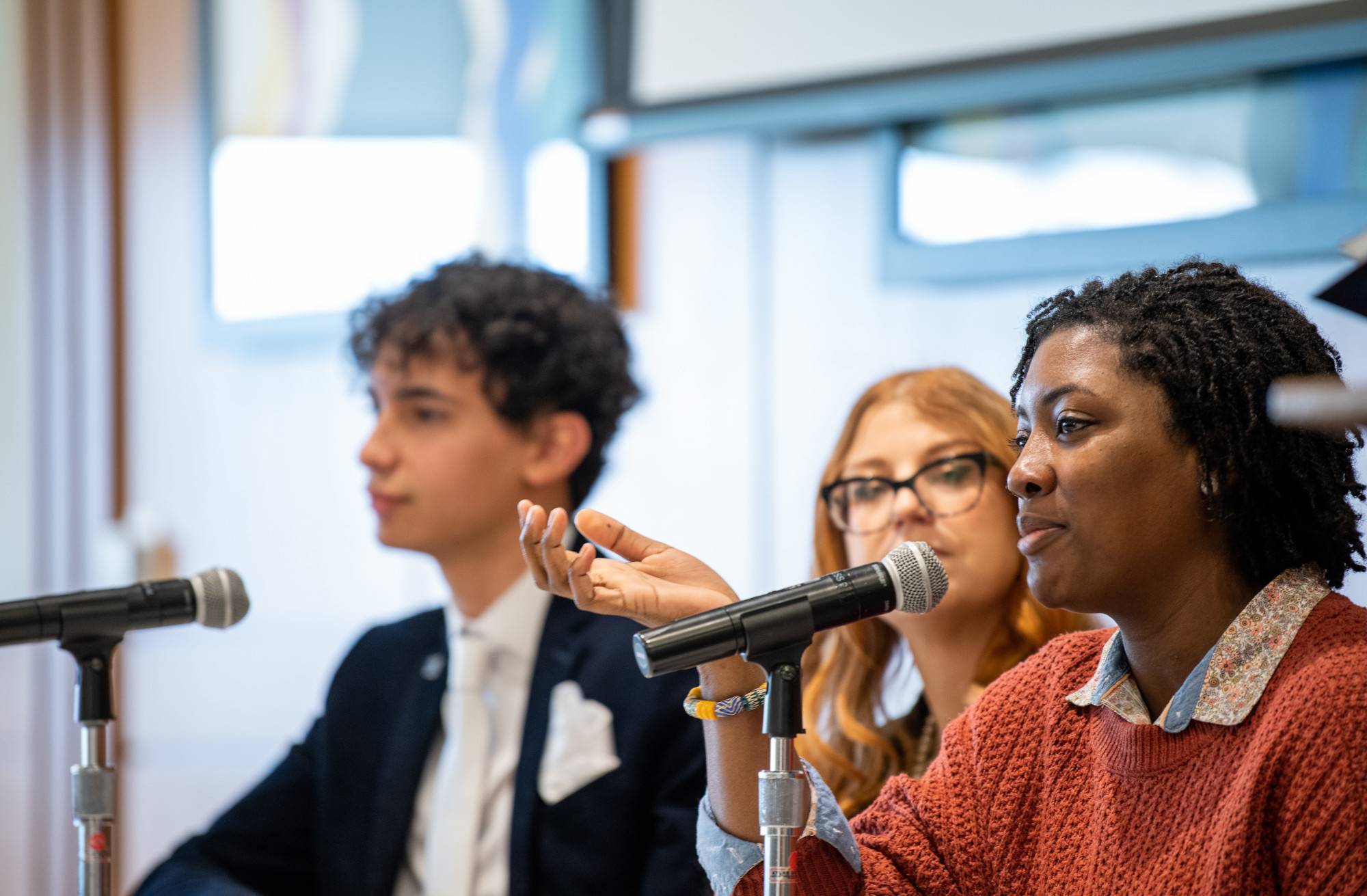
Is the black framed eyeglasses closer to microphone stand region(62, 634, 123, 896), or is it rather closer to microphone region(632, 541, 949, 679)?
microphone region(632, 541, 949, 679)

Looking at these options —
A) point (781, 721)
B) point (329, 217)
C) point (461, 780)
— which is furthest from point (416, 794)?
point (329, 217)

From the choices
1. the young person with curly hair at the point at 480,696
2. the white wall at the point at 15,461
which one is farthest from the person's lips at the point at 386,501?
the white wall at the point at 15,461

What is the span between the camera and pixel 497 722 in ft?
6.89

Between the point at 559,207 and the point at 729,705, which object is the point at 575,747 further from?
the point at 559,207

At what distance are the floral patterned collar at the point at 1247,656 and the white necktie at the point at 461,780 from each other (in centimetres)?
105

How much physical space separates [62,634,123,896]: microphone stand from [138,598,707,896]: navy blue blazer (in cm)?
51

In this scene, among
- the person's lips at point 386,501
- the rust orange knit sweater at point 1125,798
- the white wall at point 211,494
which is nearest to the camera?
the rust orange knit sweater at point 1125,798

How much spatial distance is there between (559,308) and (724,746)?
1.20 metres

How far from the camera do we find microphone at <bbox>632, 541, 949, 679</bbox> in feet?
3.73

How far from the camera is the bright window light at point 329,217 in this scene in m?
3.34

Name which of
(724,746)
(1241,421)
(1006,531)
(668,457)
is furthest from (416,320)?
(1241,421)

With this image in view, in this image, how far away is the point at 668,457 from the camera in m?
2.95

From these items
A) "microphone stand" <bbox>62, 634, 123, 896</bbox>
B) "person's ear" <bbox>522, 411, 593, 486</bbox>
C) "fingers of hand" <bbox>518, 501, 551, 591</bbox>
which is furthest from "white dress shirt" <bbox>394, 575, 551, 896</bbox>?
→ "fingers of hand" <bbox>518, 501, 551, 591</bbox>

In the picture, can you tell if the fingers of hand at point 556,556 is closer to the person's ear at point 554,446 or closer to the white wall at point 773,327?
the person's ear at point 554,446
